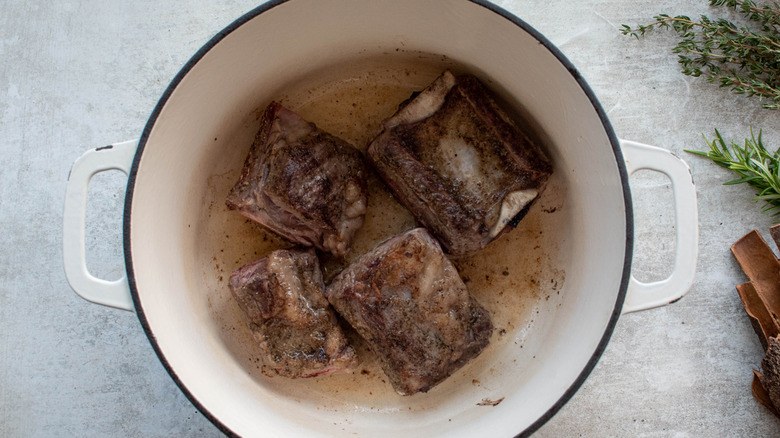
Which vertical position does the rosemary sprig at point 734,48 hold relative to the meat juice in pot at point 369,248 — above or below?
above

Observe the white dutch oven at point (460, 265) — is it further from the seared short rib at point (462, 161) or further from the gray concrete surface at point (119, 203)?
the gray concrete surface at point (119, 203)

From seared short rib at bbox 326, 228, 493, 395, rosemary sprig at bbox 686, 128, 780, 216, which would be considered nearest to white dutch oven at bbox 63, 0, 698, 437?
seared short rib at bbox 326, 228, 493, 395

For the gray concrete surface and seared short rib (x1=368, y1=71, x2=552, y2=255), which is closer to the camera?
seared short rib (x1=368, y1=71, x2=552, y2=255)

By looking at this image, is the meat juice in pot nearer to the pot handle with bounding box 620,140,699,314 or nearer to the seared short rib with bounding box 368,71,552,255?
the seared short rib with bounding box 368,71,552,255

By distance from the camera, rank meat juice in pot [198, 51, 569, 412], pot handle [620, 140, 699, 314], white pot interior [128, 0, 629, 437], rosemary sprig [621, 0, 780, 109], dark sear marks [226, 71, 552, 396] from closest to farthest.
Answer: pot handle [620, 140, 699, 314] < white pot interior [128, 0, 629, 437] < dark sear marks [226, 71, 552, 396] < rosemary sprig [621, 0, 780, 109] < meat juice in pot [198, 51, 569, 412]

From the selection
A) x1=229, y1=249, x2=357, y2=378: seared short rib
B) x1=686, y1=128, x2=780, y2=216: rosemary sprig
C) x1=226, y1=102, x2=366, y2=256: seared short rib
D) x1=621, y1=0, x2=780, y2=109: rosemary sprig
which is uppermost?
x1=621, y1=0, x2=780, y2=109: rosemary sprig

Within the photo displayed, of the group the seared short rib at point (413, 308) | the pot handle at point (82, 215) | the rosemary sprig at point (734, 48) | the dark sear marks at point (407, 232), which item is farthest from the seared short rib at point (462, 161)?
the pot handle at point (82, 215)
